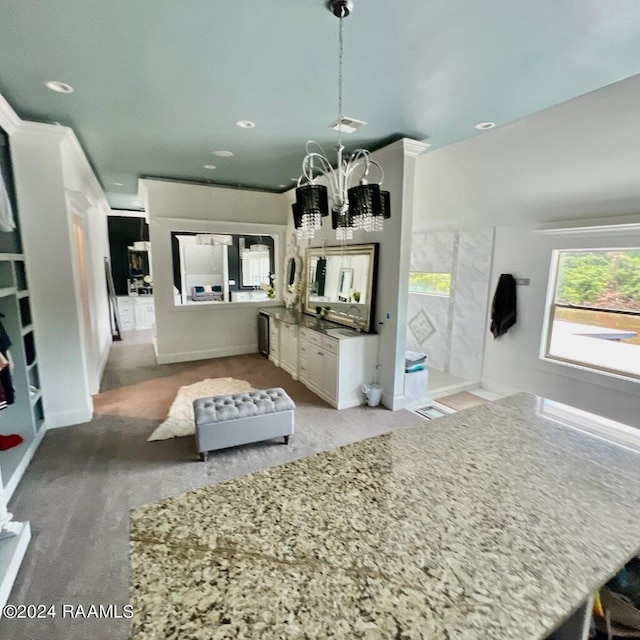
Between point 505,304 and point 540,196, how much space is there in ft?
4.70

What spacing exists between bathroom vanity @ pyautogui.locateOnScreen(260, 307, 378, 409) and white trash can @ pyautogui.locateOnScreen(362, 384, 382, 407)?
0.08m

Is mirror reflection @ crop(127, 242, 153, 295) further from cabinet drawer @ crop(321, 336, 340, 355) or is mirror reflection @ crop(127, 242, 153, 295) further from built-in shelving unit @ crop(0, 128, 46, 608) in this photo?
cabinet drawer @ crop(321, 336, 340, 355)

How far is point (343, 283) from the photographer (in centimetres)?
486

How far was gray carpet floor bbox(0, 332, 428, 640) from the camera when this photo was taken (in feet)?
5.94

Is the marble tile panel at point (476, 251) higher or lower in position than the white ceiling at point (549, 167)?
lower

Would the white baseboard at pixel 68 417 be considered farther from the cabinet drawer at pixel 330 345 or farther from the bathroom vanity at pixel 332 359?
the cabinet drawer at pixel 330 345

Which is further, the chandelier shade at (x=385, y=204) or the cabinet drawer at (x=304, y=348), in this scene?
the cabinet drawer at (x=304, y=348)

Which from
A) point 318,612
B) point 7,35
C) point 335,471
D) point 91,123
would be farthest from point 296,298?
point 318,612

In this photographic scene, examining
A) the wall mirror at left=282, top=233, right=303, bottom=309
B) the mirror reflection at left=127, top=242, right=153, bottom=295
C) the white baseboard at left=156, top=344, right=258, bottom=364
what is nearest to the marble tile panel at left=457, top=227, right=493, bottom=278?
the wall mirror at left=282, top=233, right=303, bottom=309

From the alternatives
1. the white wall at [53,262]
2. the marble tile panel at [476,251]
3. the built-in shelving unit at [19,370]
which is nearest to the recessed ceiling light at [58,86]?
the white wall at [53,262]

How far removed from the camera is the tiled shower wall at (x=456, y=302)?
16.8ft

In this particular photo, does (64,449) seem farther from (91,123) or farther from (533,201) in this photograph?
(533,201)

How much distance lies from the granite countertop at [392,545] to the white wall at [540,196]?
109 inches

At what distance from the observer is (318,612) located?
759 millimetres
